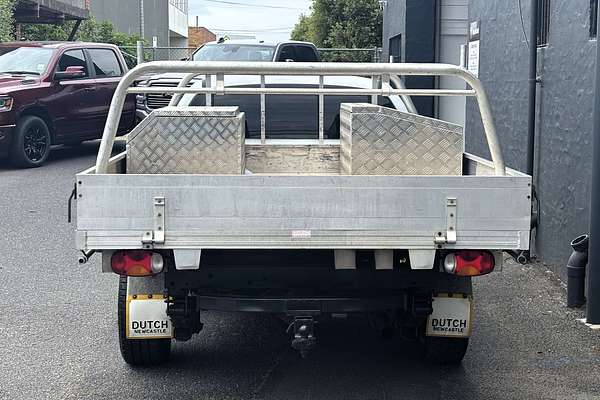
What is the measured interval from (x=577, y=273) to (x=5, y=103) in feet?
32.0

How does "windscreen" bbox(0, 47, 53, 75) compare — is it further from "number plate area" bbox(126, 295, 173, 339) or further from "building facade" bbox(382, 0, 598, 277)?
"number plate area" bbox(126, 295, 173, 339)

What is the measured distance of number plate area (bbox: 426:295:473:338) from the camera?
5469 mm

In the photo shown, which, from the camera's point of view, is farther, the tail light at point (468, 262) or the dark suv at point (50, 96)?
the dark suv at point (50, 96)

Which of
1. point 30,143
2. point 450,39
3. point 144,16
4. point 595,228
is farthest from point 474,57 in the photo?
point 144,16

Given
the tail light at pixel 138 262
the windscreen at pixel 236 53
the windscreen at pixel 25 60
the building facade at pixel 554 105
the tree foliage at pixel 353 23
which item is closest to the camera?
the tail light at pixel 138 262

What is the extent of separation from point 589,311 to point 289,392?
2682mm

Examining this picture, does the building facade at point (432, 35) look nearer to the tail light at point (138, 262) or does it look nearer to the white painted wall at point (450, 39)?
the white painted wall at point (450, 39)

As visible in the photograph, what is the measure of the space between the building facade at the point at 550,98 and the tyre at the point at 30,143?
7.00 m

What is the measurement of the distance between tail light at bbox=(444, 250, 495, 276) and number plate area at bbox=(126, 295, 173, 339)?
167 centimetres

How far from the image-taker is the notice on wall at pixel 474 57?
11.9 meters

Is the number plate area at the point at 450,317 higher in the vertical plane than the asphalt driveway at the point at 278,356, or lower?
higher

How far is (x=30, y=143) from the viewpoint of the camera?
1502cm

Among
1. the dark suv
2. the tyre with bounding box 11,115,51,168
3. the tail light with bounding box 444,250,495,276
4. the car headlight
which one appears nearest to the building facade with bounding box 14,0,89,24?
the dark suv

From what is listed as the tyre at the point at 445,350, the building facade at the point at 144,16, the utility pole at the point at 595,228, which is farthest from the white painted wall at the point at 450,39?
the building facade at the point at 144,16
